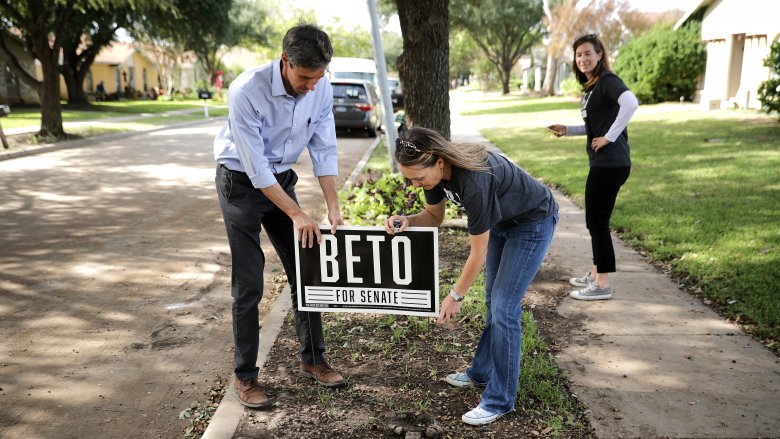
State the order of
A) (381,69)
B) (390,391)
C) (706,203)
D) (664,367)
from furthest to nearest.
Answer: (381,69), (706,203), (664,367), (390,391)

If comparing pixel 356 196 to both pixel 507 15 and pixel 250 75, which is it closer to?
pixel 250 75

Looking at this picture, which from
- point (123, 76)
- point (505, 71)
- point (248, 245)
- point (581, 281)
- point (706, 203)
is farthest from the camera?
point (505, 71)

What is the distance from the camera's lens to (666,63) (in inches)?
1021

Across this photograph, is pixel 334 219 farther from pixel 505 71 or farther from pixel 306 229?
pixel 505 71

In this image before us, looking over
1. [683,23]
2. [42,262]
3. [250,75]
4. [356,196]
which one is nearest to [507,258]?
[250,75]

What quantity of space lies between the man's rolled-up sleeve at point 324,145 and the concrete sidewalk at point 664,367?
1.84 m

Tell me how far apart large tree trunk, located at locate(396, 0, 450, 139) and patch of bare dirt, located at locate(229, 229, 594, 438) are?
3.37m

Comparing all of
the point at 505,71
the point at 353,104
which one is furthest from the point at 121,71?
the point at 353,104

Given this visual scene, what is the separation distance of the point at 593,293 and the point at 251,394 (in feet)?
9.24

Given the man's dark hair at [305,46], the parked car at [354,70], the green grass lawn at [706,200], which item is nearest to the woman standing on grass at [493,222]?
the man's dark hair at [305,46]

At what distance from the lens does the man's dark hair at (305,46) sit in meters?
2.79

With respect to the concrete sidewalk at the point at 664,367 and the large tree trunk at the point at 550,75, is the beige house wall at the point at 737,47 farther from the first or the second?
the concrete sidewalk at the point at 664,367

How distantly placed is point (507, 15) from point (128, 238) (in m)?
44.1

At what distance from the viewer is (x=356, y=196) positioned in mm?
7316
